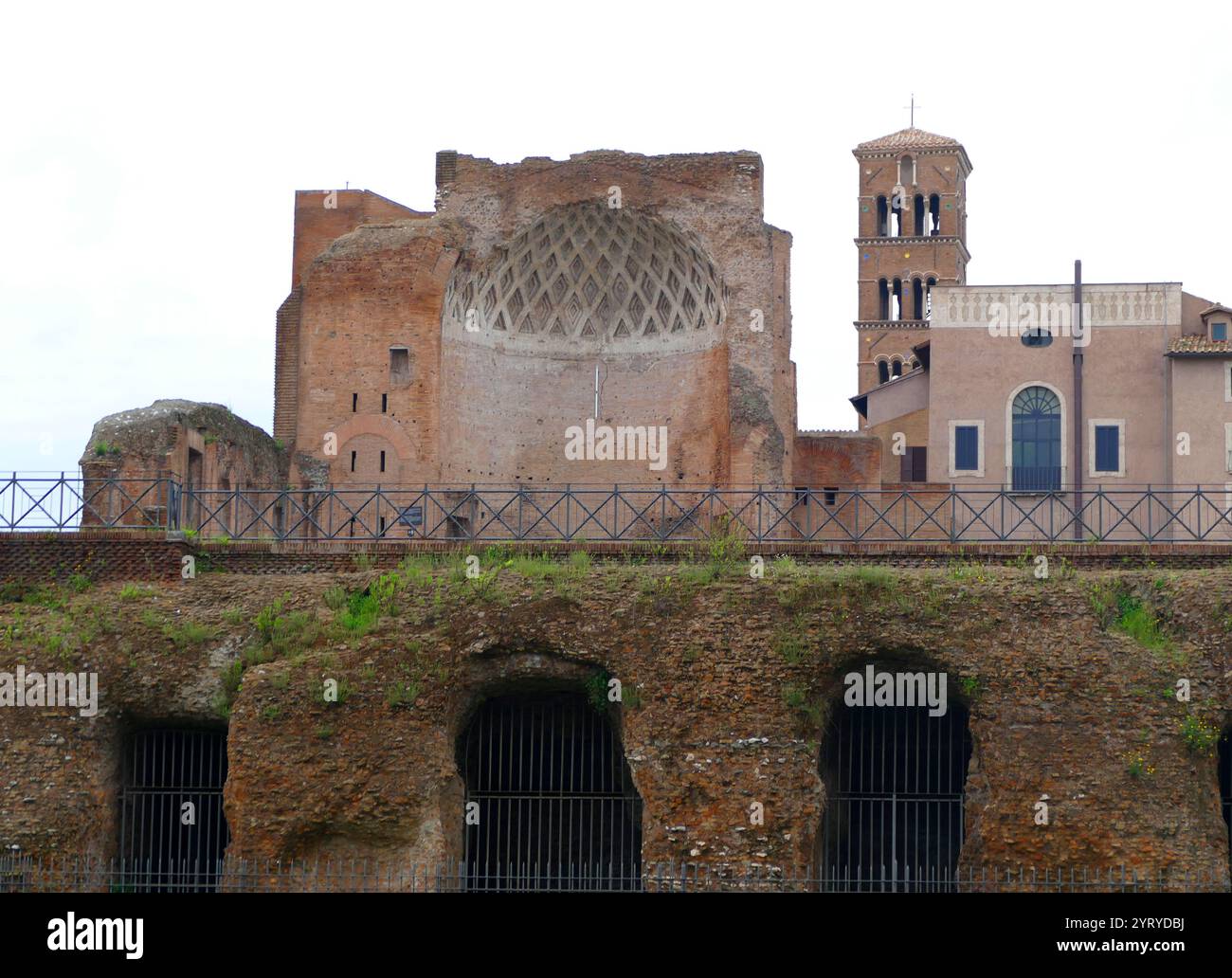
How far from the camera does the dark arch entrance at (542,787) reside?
2058 centimetres

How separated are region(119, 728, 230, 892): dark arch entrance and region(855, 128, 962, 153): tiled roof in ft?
105

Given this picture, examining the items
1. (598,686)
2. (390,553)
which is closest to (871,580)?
(598,686)

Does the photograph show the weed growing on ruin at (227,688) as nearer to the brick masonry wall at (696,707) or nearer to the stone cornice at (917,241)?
the brick masonry wall at (696,707)

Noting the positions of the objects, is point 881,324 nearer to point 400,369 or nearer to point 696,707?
point 400,369

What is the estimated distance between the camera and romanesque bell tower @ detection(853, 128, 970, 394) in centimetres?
4828

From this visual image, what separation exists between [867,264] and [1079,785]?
3182 centimetres

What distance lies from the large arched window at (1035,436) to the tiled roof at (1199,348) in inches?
76.2

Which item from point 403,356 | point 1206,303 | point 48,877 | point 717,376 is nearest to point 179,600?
point 48,877

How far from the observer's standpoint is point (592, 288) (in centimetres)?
2973

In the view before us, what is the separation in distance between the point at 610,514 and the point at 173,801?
9320mm

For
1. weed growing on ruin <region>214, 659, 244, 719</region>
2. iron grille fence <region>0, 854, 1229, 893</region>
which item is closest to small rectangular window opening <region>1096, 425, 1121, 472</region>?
iron grille fence <region>0, 854, 1229, 893</region>

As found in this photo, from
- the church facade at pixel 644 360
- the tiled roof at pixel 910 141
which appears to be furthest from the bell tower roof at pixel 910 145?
→ the church facade at pixel 644 360

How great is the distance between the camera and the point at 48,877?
729 inches

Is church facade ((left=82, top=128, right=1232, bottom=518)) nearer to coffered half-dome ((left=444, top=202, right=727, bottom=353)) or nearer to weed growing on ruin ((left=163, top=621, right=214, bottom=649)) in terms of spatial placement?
coffered half-dome ((left=444, top=202, right=727, bottom=353))
